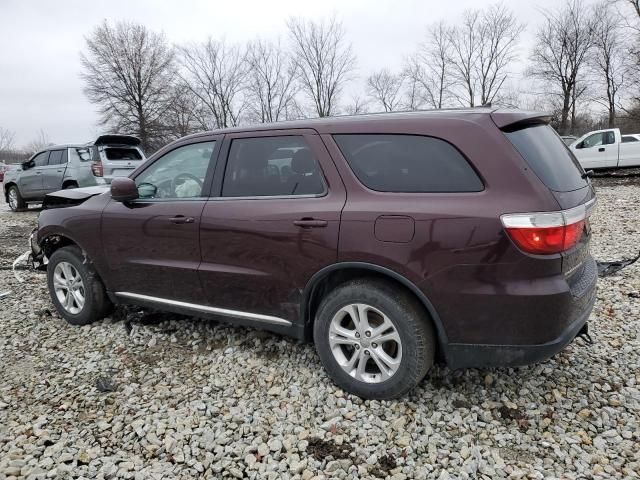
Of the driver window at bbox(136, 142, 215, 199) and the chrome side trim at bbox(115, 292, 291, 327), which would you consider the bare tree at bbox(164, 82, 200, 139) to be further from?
the chrome side trim at bbox(115, 292, 291, 327)

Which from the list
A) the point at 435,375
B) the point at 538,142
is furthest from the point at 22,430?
the point at 538,142

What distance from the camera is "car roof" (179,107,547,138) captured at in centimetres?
247

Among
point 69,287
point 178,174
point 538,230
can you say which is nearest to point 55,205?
point 69,287

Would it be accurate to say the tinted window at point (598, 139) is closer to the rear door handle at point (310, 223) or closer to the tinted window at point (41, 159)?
the rear door handle at point (310, 223)

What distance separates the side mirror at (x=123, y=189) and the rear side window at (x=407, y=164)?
1708mm

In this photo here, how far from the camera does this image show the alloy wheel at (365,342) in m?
2.62

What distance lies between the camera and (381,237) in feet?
8.13

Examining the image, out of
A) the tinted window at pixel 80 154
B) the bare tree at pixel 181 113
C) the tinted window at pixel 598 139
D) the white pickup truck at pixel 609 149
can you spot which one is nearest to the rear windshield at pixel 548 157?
the tinted window at pixel 80 154

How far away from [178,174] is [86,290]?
1.41m

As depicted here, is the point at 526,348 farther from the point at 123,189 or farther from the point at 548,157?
the point at 123,189

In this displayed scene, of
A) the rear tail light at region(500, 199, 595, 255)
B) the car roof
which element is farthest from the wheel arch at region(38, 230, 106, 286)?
the rear tail light at region(500, 199, 595, 255)

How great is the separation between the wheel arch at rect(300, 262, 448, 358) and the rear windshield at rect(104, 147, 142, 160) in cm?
989

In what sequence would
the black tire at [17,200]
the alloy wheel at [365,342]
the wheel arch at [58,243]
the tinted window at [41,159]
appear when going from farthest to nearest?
1. the black tire at [17,200]
2. the tinted window at [41,159]
3. the wheel arch at [58,243]
4. the alloy wheel at [365,342]

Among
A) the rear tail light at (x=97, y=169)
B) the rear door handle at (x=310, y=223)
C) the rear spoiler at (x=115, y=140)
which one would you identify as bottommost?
the rear door handle at (x=310, y=223)
